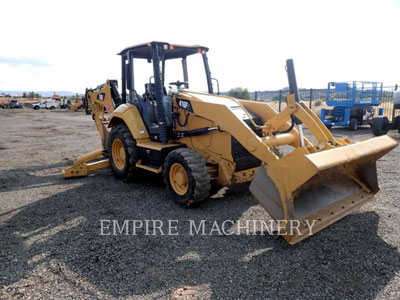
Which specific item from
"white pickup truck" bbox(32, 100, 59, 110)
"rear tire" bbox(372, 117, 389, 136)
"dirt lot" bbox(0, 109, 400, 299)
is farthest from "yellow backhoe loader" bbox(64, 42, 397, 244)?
"white pickup truck" bbox(32, 100, 59, 110)

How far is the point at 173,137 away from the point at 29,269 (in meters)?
3.16

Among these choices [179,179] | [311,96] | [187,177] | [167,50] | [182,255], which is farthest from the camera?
[311,96]

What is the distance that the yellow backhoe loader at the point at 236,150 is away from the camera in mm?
3637

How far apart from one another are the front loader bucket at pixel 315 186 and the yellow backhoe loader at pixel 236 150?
11 mm

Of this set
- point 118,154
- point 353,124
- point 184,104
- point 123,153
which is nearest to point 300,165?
point 184,104

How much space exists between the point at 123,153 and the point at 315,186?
13.2 ft

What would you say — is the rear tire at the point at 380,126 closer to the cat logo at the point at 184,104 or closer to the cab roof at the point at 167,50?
the cab roof at the point at 167,50

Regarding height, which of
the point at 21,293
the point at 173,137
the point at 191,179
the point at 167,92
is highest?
the point at 167,92

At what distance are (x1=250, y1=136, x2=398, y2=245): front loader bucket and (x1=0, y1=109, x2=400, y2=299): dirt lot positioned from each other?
0.79 feet

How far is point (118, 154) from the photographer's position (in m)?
6.84

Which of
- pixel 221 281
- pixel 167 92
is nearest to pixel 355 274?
pixel 221 281

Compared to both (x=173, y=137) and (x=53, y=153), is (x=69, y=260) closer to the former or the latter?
(x=173, y=137)

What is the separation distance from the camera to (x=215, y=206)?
4.98m

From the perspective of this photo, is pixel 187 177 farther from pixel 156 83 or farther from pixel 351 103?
pixel 351 103
